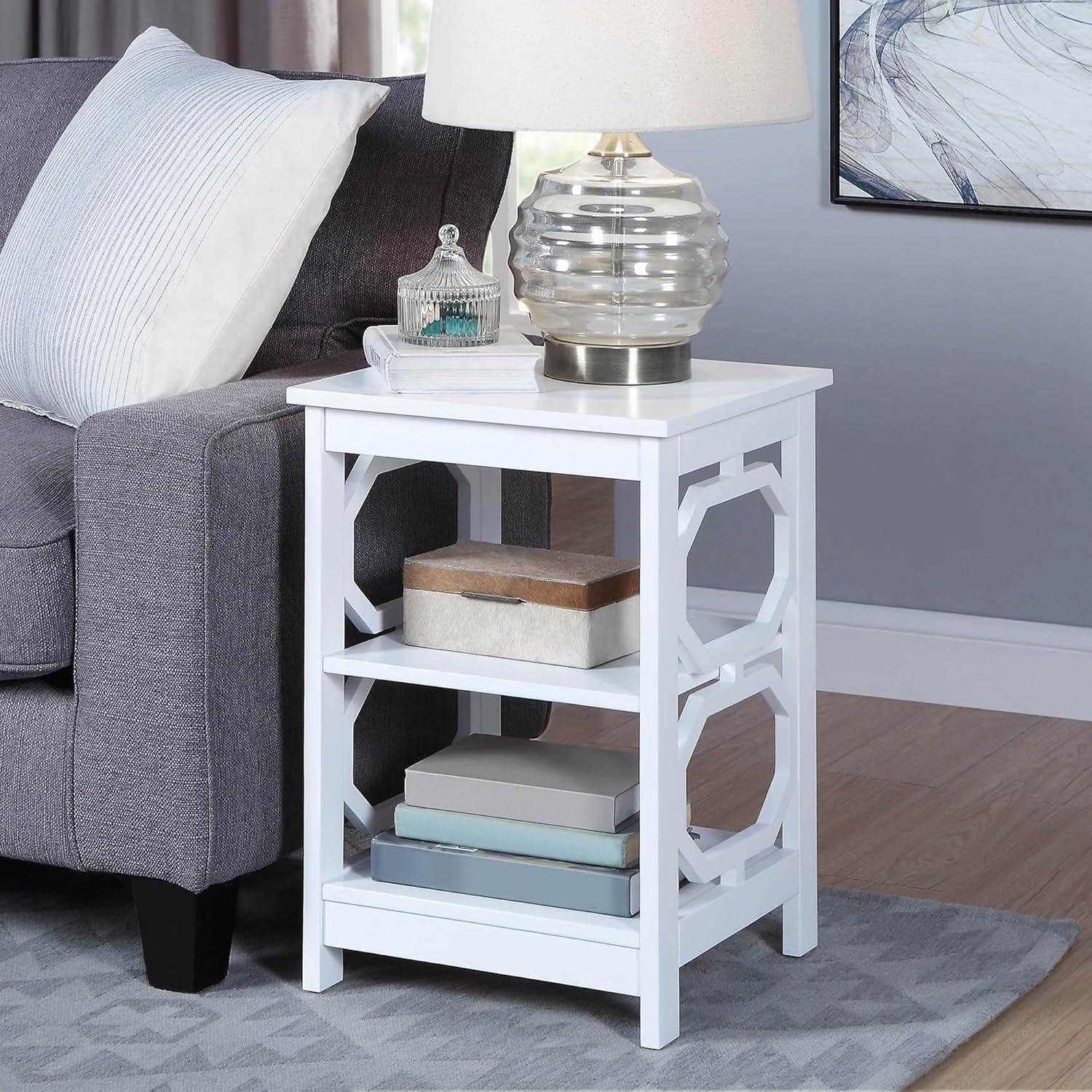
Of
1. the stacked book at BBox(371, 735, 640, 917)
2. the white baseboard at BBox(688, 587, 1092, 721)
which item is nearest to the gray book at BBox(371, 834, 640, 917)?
the stacked book at BBox(371, 735, 640, 917)

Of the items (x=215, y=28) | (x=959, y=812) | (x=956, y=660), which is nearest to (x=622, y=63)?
(x=959, y=812)

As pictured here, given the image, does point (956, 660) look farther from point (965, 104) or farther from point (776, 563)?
point (776, 563)

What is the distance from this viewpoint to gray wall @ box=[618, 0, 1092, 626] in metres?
2.68

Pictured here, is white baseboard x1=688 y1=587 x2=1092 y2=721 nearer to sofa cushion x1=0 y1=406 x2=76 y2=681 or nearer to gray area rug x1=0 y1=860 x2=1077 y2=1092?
gray area rug x1=0 y1=860 x2=1077 y2=1092

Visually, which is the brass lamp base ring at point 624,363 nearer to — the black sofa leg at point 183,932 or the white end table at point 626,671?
the white end table at point 626,671

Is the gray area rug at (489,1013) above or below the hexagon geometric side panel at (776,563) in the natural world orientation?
below

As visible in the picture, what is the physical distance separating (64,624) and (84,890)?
44 centimetres

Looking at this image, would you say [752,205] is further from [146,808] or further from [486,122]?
[146,808]

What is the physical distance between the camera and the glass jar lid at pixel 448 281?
178 cm

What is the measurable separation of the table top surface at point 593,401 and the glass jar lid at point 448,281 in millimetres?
91

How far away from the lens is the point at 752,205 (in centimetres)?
283

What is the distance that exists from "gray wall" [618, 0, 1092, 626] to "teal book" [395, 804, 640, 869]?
1.19 metres

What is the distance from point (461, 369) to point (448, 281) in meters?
0.12

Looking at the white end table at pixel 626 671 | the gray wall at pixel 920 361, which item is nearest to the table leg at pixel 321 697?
the white end table at pixel 626 671
